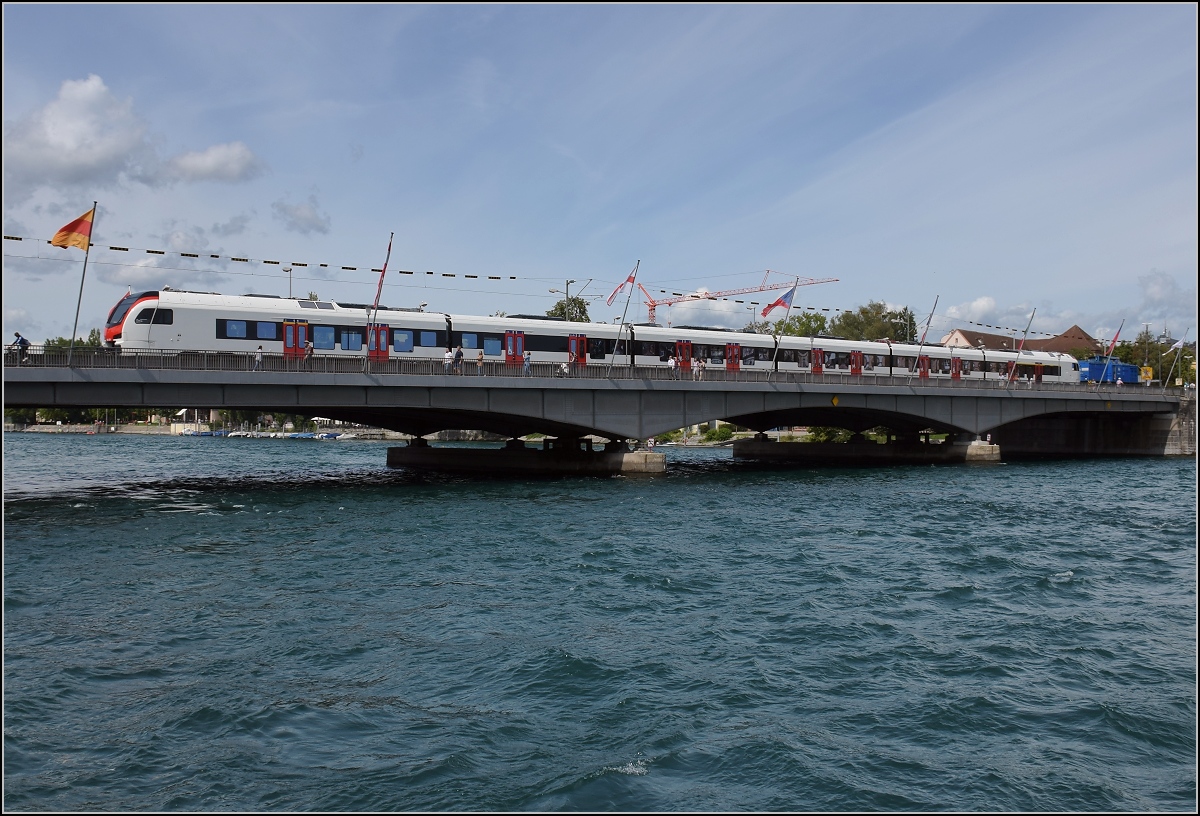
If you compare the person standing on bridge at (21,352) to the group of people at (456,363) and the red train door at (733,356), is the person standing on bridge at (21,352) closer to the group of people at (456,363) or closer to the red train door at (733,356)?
the group of people at (456,363)

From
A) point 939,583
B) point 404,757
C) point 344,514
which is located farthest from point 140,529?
point 939,583

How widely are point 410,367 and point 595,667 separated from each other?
30.8 m

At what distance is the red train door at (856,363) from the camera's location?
224ft

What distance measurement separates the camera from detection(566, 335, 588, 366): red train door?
5459cm

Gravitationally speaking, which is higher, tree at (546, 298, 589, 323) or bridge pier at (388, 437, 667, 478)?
tree at (546, 298, 589, 323)

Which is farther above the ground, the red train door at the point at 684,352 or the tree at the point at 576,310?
the tree at the point at 576,310

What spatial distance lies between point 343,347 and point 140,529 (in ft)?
52.3

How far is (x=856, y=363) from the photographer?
226 ft

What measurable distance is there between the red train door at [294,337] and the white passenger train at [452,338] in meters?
0.05

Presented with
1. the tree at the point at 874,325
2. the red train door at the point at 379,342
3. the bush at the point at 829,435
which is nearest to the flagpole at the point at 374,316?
the red train door at the point at 379,342

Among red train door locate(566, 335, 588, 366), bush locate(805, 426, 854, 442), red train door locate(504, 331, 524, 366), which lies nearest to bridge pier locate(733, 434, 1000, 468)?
bush locate(805, 426, 854, 442)

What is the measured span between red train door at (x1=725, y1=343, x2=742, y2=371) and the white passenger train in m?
0.07

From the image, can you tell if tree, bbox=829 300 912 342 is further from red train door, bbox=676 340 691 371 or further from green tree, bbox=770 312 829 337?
red train door, bbox=676 340 691 371

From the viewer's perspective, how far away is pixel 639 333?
5834cm
